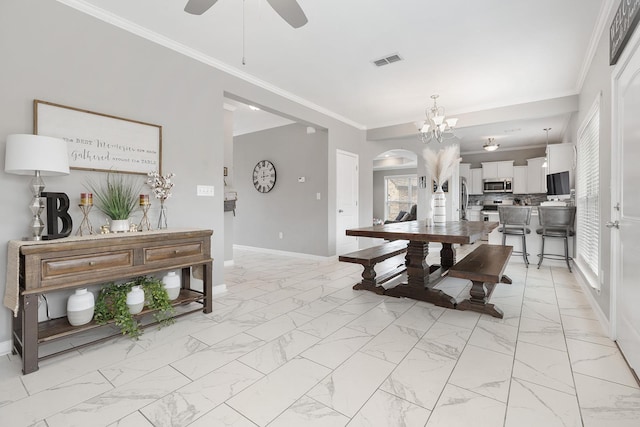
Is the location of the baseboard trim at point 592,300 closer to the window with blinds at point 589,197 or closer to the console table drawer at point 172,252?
the window with blinds at point 589,197

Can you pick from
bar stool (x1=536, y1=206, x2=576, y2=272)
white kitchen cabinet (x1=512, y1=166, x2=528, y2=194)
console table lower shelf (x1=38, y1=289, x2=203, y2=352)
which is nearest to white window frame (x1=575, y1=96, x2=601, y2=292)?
bar stool (x1=536, y1=206, x2=576, y2=272)

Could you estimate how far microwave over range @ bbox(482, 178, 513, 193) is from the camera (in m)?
8.49

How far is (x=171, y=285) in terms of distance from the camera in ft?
8.52

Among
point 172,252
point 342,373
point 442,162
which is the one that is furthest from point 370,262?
point 172,252

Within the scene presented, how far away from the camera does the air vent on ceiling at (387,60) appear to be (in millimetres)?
3332

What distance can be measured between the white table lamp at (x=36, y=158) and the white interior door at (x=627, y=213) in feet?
11.4

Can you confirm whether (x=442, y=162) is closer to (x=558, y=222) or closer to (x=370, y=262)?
(x=370, y=262)

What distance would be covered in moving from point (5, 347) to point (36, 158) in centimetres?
132

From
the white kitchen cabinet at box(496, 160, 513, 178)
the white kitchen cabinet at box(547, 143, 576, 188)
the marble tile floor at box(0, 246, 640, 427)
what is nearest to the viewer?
the marble tile floor at box(0, 246, 640, 427)

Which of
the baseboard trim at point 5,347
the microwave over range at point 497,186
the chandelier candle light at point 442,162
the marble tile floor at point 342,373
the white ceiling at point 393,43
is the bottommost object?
the marble tile floor at point 342,373

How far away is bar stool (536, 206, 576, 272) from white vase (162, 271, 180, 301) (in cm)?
502

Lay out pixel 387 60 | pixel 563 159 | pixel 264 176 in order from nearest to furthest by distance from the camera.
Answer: pixel 387 60 → pixel 563 159 → pixel 264 176

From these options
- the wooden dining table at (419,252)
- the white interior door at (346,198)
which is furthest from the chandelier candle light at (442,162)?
the white interior door at (346,198)

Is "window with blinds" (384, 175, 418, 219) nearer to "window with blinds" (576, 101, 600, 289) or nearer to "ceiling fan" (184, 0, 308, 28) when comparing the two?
"window with blinds" (576, 101, 600, 289)
